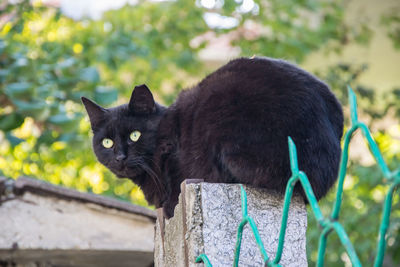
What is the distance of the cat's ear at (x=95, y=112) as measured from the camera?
2.28 meters

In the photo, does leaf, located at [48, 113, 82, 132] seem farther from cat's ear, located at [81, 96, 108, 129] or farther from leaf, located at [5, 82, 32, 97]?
cat's ear, located at [81, 96, 108, 129]

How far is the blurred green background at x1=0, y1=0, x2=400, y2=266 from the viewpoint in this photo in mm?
3840

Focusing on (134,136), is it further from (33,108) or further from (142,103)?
(33,108)

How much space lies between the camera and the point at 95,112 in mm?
2299

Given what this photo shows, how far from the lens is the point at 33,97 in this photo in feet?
11.0

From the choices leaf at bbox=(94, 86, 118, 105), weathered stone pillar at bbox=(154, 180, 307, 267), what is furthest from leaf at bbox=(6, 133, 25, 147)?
weathered stone pillar at bbox=(154, 180, 307, 267)

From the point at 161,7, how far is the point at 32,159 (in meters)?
2.07

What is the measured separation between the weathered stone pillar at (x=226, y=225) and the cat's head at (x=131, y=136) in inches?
26.4

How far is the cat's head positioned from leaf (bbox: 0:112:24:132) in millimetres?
1301

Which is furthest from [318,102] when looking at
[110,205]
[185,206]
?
[110,205]

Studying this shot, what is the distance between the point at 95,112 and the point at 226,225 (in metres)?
1.17

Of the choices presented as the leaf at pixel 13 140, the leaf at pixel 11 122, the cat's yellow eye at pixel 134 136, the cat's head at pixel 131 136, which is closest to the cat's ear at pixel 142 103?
the cat's head at pixel 131 136

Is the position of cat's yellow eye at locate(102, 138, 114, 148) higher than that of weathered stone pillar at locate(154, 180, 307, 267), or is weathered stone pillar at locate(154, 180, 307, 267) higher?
cat's yellow eye at locate(102, 138, 114, 148)

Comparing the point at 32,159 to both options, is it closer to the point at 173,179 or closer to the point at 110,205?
the point at 110,205
